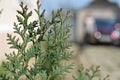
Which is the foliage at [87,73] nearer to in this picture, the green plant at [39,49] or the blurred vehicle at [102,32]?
the green plant at [39,49]

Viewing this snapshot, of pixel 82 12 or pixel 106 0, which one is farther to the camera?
pixel 106 0

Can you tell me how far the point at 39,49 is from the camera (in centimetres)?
291

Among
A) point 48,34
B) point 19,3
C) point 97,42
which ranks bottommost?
point 97,42

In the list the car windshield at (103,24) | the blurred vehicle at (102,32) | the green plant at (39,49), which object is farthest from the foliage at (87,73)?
the car windshield at (103,24)

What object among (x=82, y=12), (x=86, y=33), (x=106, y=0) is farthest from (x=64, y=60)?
(x=106, y=0)

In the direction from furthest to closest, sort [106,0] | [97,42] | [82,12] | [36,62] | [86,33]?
1. [106,0]
2. [82,12]
3. [86,33]
4. [97,42]
5. [36,62]

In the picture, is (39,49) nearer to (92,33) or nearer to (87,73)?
(87,73)

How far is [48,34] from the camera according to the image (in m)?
2.93

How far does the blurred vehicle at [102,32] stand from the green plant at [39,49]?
2616 cm

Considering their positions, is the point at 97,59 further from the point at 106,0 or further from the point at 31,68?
the point at 106,0

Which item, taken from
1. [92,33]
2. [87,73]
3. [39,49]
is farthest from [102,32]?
[39,49]

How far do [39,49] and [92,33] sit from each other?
92.9 ft

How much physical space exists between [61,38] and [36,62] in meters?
0.22

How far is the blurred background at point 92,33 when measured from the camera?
10.8ft
